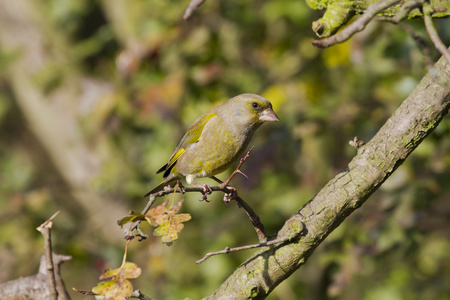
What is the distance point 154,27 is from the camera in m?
5.12

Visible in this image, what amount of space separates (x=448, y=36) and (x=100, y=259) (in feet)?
12.3

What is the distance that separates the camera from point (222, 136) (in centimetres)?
294

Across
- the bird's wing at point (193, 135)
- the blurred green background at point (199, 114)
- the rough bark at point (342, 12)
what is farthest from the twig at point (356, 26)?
the blurred green background at point (199, 114)

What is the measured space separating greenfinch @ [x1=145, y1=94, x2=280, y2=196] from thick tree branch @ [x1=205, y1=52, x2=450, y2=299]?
84 cm

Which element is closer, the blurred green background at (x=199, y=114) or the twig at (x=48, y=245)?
the twig at (x=48, y=245)

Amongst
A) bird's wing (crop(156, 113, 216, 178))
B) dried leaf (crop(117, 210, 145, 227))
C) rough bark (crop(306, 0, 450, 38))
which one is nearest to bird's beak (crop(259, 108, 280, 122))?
bird's wing (crop(156, 113, 216, 178))

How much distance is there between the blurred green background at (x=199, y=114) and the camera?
4.26 m

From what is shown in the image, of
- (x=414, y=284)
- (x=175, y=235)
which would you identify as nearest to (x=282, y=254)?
(x=175, y=235)

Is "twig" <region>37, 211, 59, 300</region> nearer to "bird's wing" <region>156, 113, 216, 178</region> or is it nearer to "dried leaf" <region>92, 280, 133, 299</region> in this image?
"dried leaf" <region>92, 280, 133, 299</region>

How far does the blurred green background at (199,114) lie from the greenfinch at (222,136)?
125 centimetres

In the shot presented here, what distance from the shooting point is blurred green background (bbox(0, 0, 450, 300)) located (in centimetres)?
426

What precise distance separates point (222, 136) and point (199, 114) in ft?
6.31

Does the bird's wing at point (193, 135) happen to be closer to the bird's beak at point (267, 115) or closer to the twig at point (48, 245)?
the bird's beak at point (267, 115)

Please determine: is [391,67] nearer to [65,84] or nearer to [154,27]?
[154,27]
